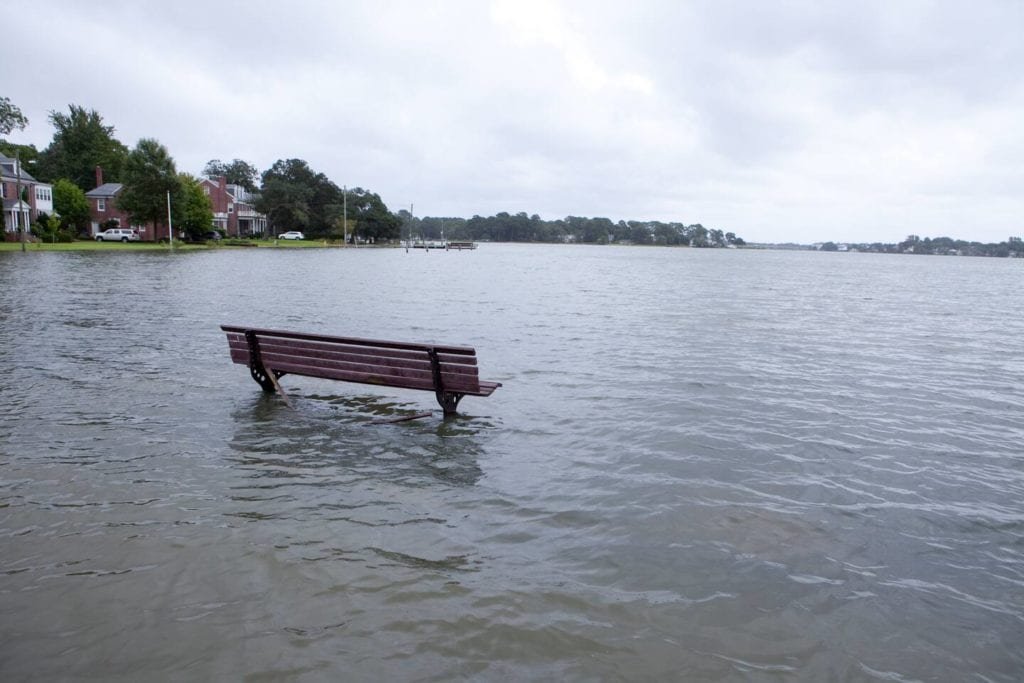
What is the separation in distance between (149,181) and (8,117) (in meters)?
17.3

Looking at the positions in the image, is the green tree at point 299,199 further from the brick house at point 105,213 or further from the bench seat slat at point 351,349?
the bench seat slat at point 351,349

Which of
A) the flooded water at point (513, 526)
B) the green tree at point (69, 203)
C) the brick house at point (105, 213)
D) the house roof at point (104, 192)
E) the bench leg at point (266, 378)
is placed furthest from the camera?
the house roof at point (104, 192)

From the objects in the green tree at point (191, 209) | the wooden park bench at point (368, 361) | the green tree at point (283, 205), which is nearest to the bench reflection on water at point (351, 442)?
the wooden park bench at point (368, 361)

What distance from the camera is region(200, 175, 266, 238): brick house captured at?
4761 inches

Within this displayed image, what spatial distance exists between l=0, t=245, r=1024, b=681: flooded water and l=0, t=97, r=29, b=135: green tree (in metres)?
86.7

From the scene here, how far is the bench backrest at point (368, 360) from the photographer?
9867 mm

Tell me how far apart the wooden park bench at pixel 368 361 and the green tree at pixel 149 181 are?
8560cm

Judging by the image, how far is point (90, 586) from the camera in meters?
5.41

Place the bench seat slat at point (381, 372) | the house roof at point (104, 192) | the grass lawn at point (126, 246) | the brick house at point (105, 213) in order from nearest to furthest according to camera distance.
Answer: the bench seat slat at point (381, 372)
the grass lawn at point (126, 246)
the brick house at point (105, 213)
the house roof at point (104, 192)

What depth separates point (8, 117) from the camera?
82000 millimetres

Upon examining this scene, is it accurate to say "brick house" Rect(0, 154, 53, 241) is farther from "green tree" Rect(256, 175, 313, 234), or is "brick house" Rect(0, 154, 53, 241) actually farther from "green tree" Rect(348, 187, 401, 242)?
"green tree" Rect(348, 187, 401, 242)

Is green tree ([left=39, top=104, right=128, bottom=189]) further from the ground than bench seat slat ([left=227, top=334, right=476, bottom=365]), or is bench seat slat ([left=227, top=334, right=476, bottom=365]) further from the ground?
green tree ([left=39, top=104, right=128, bottom=189])

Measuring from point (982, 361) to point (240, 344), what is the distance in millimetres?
19165

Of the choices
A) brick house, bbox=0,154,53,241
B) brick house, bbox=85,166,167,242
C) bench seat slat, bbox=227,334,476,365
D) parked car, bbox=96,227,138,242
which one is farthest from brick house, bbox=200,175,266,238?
bench seat slat, bbox=227,334,476,365
